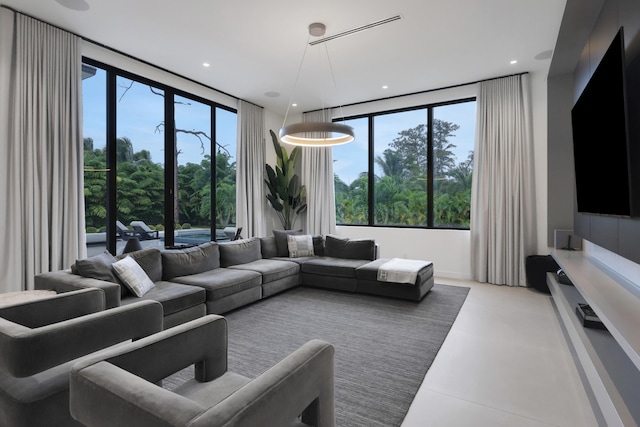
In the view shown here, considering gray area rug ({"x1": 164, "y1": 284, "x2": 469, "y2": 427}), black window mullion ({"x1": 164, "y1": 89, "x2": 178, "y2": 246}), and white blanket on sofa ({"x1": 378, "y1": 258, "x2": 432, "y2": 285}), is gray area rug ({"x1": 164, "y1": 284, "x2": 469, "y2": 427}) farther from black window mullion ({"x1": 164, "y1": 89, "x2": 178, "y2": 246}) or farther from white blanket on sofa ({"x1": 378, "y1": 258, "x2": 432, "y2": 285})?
black window mullion ({"x1": 164, "y1": 89, "x2": 178, "y2": 246})

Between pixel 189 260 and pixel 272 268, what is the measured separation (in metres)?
1.01

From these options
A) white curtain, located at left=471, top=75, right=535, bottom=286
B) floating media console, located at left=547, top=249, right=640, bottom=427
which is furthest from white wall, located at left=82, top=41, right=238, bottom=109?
floating media console, located at left=547, top=249, right=640, bottom=427

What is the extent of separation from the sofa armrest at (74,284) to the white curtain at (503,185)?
4.73 m

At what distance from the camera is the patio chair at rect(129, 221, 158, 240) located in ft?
14.6

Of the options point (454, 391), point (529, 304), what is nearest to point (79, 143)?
point (454, 391)

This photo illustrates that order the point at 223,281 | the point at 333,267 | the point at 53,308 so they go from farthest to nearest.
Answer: the point at 333,267 < the point at 223,281 < the point at 53,308

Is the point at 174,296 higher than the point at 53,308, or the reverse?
the point at 53,308

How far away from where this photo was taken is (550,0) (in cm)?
299

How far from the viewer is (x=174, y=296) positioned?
119 inches

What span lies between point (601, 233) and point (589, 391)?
4.49ft

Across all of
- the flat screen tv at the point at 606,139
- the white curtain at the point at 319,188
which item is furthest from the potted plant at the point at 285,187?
the flat screen tv at the point at 606,139

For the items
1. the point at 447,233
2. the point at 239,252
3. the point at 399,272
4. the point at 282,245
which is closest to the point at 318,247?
the point at 282,245

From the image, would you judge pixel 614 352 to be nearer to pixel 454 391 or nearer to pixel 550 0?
pixel 454 391

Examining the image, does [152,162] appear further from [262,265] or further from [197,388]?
[197,388]
